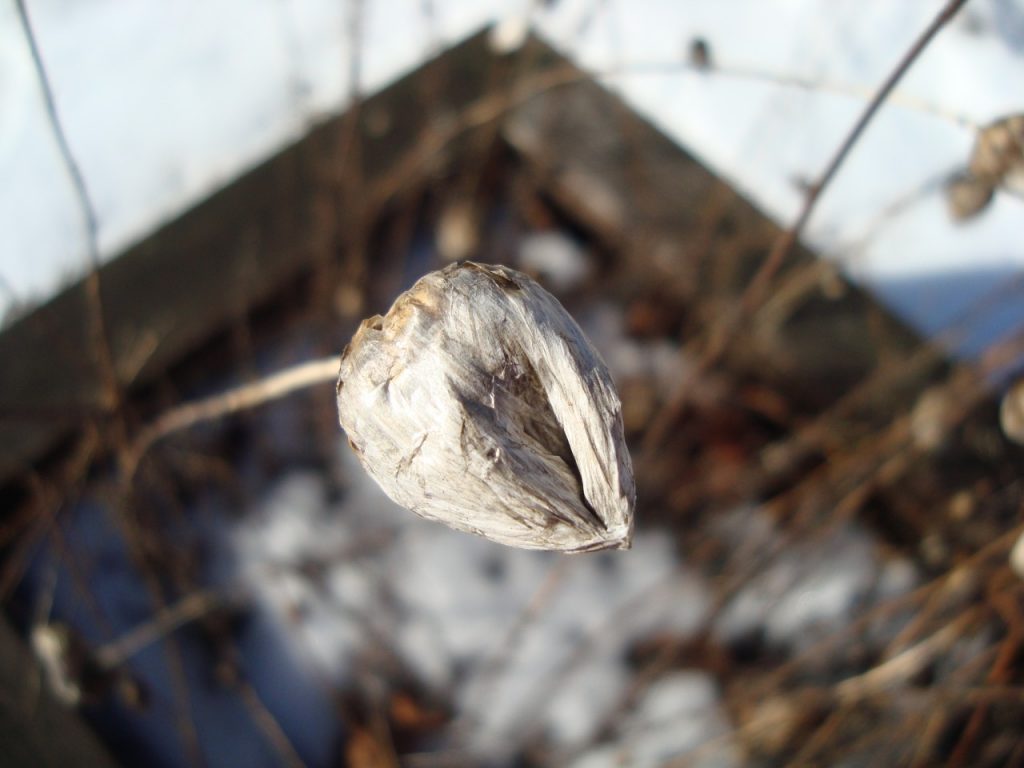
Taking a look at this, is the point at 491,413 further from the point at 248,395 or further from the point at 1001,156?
the point at 1001,156

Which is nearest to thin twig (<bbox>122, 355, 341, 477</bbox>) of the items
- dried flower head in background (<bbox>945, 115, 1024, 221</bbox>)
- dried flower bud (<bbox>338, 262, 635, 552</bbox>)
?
dried flower bud (<bbox>338, 262, 635, 552</bbox>)

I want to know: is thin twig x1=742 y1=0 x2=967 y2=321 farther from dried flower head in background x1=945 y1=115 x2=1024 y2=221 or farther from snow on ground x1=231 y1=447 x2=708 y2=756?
snow on ground x1=231 y1=447 x2=708 y2=756

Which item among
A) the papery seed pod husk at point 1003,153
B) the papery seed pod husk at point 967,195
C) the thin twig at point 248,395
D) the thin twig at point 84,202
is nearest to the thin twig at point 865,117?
the papery seed pod husk at point 1003,153

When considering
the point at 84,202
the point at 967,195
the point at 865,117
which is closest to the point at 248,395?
the point at 84,202

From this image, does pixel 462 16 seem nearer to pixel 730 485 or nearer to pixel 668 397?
pixel 668 397

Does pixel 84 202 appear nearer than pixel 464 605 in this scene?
Yes

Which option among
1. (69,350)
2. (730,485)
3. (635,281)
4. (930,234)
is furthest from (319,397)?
(930,234)

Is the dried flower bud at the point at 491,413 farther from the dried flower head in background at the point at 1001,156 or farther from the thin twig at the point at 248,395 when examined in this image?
the dried flower head in background at the point at 1001,156
